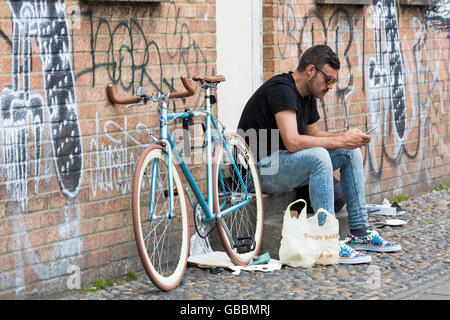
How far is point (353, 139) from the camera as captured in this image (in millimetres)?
6148

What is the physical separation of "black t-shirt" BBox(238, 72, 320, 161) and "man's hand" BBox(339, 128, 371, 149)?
16.5 inches

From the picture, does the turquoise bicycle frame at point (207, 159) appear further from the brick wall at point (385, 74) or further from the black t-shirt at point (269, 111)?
the brick wall at point (385, 74)

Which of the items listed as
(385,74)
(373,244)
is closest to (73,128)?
(373,244)

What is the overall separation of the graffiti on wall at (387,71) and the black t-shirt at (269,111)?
902mm

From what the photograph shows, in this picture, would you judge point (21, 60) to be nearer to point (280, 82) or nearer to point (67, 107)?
point (67, 107)

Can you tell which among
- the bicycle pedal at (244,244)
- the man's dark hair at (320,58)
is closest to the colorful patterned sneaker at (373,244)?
the bicycle pedal at (244,244)

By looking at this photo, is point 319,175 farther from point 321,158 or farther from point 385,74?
point 385,74

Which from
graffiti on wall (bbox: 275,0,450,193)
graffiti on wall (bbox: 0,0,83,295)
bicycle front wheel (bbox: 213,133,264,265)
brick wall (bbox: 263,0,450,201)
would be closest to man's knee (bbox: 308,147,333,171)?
bicycle front wheel (bbox: 213,133,264,265)

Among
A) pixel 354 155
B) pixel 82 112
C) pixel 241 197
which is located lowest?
pixel 241 197

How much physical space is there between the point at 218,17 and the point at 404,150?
3081 mm

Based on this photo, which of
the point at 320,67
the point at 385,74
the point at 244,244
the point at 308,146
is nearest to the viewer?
the point at 244,244

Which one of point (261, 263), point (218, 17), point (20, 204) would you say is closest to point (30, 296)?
point (20, 204)

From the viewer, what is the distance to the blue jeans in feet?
19.7

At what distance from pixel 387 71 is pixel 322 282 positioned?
3712 millimetres
